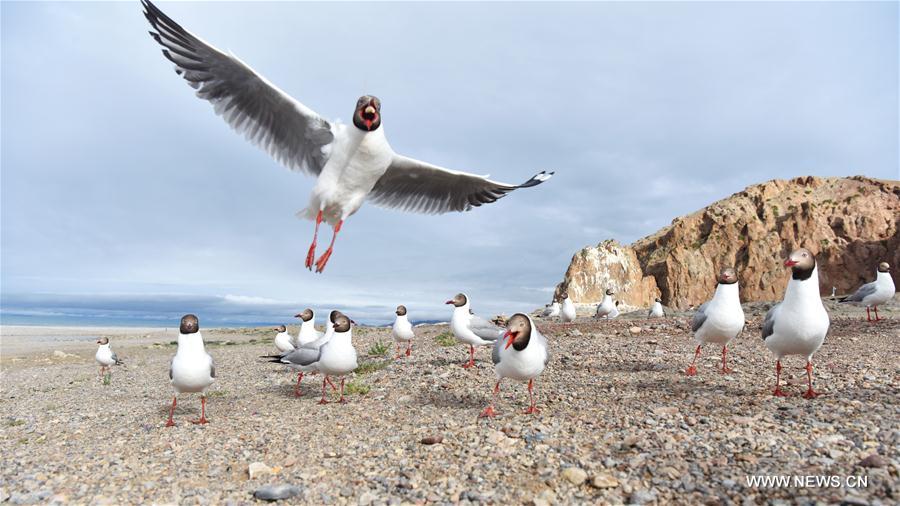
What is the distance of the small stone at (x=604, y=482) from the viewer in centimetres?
400

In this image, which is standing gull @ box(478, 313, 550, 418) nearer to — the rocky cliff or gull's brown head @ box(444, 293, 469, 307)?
gull's brown head @ box(444, 293, 469, 307)

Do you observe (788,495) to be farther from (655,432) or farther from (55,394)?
(55,394)

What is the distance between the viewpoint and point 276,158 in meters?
8.32

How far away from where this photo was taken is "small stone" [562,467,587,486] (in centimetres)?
412

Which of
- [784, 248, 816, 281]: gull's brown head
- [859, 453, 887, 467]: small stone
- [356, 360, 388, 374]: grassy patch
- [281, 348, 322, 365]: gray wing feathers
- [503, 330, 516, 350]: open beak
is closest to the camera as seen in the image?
[859, 453, 887, 467]: small stone

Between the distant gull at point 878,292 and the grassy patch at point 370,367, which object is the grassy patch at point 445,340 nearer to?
the grassy patch at point 370,367

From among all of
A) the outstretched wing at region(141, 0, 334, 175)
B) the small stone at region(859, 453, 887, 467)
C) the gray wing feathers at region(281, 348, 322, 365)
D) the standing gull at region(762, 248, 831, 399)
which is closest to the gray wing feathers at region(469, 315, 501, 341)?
the gray wing feathers at region(281, 348, 322, 365)

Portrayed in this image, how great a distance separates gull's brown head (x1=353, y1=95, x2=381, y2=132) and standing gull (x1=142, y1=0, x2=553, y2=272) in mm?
10

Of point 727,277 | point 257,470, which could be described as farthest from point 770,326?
point 257,470

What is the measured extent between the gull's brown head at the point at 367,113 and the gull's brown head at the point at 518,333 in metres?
2.52

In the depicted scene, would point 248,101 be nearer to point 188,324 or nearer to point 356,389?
point 188,324

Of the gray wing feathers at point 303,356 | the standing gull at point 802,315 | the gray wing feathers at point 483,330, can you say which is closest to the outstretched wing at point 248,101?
the gray wing feathers at point 303,356

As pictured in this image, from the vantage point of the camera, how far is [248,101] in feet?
25.9

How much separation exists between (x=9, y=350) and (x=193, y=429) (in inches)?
894
